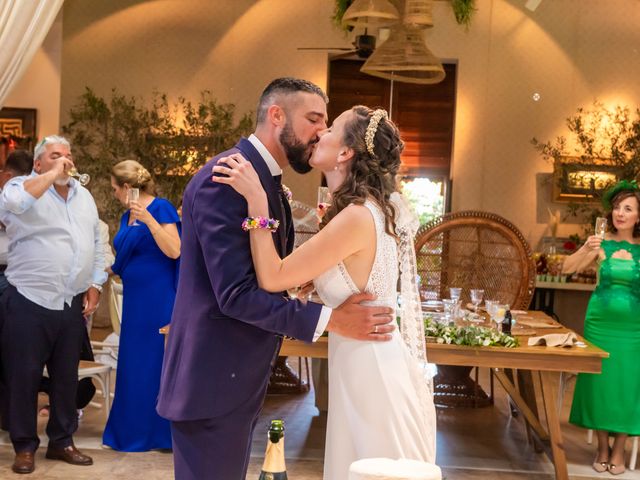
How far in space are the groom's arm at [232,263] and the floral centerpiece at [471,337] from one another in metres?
2.38

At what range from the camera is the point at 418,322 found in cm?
290

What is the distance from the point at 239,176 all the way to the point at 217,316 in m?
0.35

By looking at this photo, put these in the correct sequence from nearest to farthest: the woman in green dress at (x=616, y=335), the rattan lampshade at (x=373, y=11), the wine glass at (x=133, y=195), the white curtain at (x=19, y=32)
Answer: the white curtain at (x=19, y=32) < the wine glass at (x=133, y=195) < the woman in green dress at (x=616, y=335) < the rattan lampshade at (x=373, y=11)

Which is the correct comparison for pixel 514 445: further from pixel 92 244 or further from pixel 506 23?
pixel 506 23

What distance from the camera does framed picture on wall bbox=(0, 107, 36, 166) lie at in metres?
10.2

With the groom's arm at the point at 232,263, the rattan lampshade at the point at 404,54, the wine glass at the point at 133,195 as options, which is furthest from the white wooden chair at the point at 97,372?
the groom's arm at the point at 232,263

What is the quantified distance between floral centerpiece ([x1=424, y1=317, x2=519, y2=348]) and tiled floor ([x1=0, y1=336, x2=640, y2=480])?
848mm

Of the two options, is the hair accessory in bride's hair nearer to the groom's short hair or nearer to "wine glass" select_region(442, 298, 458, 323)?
the groom's short hair

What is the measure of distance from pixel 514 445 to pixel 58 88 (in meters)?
7.30

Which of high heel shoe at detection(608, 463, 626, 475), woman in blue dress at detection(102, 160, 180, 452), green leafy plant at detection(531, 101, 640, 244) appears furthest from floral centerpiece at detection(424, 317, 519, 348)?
green leafy plant at detection(531, 101, 640, 244)

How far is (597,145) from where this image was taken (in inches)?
413

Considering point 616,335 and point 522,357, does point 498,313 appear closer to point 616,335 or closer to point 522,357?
point 522,357

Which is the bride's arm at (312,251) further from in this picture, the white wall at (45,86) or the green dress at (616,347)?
the white wall at (45,86)

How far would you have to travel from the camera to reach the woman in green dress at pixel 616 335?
535cm
